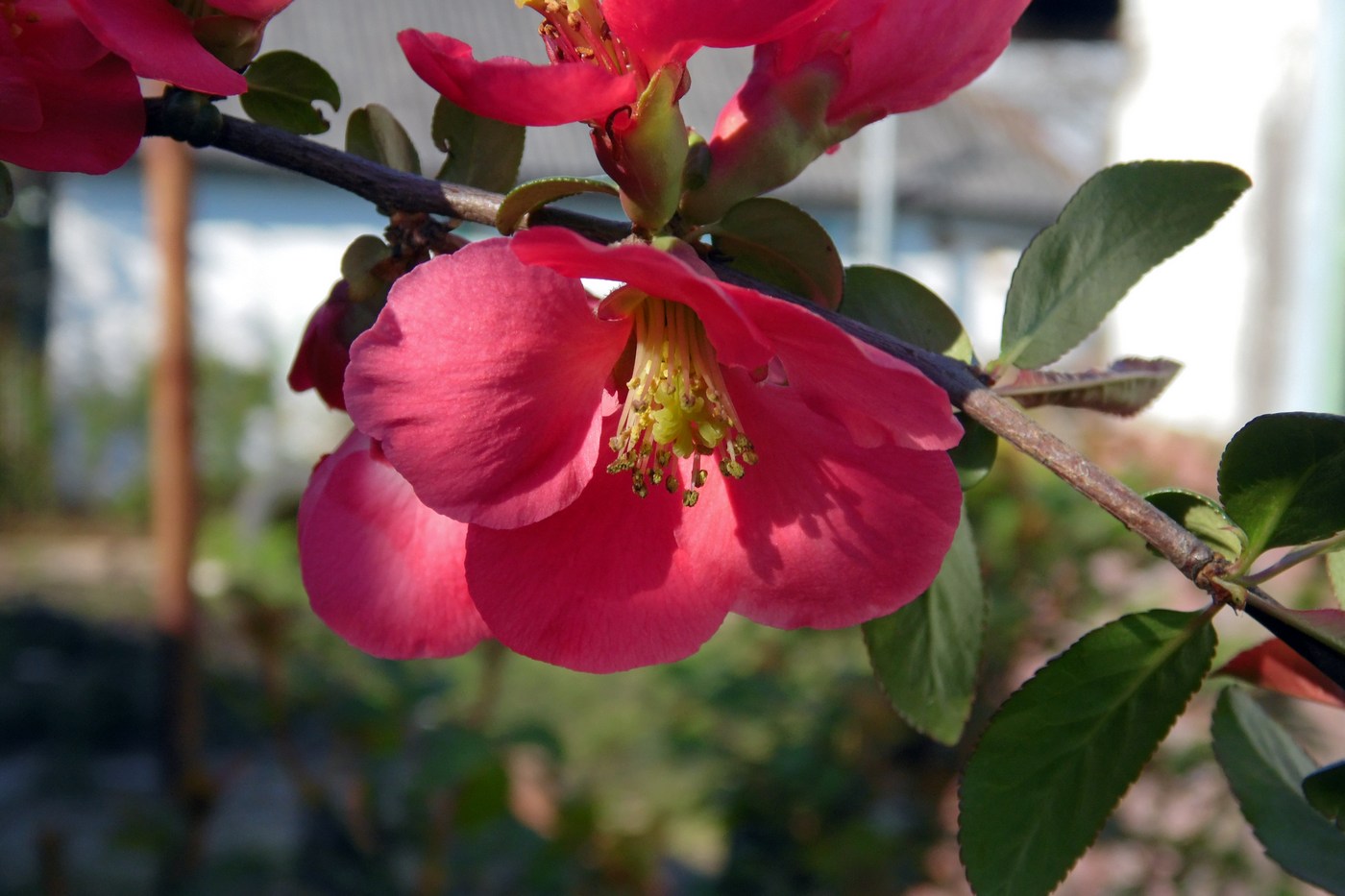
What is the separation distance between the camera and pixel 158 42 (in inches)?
15.5

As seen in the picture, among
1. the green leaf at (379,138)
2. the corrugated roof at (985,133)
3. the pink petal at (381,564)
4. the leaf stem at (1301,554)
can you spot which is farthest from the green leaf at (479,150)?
the corrugated roof at (985,133)

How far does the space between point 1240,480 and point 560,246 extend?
0.84 feet

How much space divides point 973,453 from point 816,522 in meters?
0.10

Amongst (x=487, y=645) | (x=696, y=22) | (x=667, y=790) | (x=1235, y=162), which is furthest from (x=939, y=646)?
(x=1235, y=162)

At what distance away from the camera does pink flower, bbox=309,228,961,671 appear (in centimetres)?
37

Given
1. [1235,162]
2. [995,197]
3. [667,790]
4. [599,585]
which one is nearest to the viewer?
[599,585]

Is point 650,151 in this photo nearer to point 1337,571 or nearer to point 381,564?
point 381,564

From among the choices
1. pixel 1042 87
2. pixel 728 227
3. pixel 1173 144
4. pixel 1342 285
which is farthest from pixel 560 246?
pixel 1042 87

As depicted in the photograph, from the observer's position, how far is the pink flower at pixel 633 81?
35cm

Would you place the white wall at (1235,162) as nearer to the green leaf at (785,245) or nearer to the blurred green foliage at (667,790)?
the blurred green foliage at (667,790)

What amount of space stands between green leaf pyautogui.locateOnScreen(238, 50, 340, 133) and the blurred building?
3.96 feet

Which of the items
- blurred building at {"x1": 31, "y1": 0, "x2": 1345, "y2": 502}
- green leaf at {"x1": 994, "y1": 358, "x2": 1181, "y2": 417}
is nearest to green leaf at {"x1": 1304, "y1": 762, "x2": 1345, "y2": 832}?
green leaf at {"x1": 994, "y1": 358, "x2": 1181, "y2": 417}

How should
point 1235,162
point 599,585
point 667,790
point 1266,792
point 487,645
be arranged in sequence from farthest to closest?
1. point 1235,162
2. point 667,790
3. point 487,645
4. point 1266,792
5. point 599,585

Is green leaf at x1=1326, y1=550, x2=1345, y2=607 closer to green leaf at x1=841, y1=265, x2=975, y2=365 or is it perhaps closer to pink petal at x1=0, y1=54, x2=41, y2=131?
green leaf at x1=841, y1=265, x2=975, y2=365
